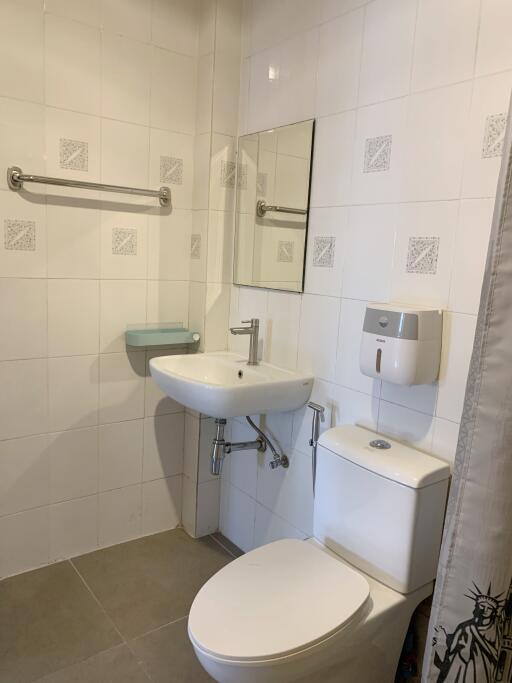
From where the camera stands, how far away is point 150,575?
213 cm

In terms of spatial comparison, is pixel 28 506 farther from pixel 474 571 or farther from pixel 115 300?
pixel 474 571

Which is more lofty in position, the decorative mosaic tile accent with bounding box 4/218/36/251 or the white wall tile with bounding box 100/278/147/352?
the decorative mosaic tile accent with bounding box 4/218/36/251

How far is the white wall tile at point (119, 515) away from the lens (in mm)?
2268

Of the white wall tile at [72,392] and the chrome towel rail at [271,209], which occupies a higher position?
the chrome towel rail at [271,209]

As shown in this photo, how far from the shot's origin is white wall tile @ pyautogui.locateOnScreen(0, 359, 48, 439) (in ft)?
6.42

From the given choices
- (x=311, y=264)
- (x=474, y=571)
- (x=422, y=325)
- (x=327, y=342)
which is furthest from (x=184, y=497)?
(x=474, y=571)

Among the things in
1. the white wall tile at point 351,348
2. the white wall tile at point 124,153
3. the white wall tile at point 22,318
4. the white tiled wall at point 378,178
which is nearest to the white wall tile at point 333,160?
the white tiled wall at point 378,178

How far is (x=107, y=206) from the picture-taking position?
2.07 m

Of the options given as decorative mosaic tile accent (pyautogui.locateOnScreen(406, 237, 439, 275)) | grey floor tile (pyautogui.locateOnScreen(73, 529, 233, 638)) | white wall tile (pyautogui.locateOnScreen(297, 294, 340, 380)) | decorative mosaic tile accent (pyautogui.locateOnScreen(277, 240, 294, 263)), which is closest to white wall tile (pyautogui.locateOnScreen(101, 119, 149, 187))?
decorative mosaic tile accent (pyautogui.locateOnScreen(277, 240, 294, 263))

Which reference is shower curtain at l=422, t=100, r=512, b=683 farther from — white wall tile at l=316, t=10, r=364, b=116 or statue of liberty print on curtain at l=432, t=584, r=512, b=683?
white wall tile at l=316, t=10, r=364, b=116

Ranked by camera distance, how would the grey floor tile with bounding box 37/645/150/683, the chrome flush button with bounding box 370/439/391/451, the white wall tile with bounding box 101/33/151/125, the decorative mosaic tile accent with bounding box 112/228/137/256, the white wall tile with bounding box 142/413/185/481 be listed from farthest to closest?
the white wall tile with bounding box 142/413/185/481 < the decorative mosaic tile accent with bounding box 112/228/137/256 < the white wall tile with bounding box 101/33/151/125 < the grey floor tile with bounding box 37/645/150/683 < the chrome flush button with bounding box 370/439/391/451

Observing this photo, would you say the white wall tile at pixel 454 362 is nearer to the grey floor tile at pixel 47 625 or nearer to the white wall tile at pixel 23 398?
the grey floor tile at pixel 47 625

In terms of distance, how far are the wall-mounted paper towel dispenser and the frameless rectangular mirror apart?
0.50 metres

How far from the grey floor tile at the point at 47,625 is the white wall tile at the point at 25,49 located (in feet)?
5.87
